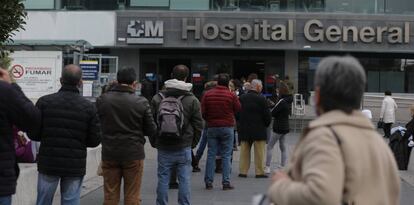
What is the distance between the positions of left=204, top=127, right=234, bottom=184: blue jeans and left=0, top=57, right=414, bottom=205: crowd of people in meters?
0.02

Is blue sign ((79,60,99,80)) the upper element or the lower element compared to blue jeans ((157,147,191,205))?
upper

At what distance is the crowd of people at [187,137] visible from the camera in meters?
2.87

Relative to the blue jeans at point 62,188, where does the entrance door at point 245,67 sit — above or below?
above

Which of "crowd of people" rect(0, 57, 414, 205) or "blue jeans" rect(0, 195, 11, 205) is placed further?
"blue jeans" rect(0, 195, 11, 205)

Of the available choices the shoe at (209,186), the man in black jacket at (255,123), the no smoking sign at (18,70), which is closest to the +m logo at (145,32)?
the no smoking sign at (18,70)

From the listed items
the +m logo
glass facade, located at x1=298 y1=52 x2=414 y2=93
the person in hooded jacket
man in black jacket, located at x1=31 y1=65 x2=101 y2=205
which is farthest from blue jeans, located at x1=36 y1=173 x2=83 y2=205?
glass facade, located at x1=298 y1=52 x2=414 y2=93

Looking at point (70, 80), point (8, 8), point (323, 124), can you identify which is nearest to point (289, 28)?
point (8, 8)

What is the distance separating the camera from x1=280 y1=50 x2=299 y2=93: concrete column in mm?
29406

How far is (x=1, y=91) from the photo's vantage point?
471cm

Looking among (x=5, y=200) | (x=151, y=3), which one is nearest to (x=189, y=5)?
(x=151, y=3)

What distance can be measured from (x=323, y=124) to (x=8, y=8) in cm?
646

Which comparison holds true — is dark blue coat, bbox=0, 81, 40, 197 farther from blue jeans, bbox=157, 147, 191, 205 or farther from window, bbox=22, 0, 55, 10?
window, bbox=22, 0, 55, 10

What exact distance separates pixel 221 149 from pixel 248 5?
18923 mm

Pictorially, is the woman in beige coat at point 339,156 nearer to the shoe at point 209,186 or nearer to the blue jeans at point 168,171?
the blue jeans at point 168,171
